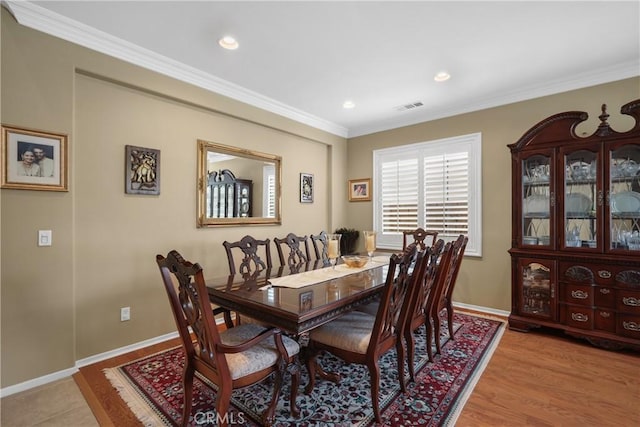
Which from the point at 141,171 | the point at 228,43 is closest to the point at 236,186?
the point at 141,171

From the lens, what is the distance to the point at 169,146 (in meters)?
3.04

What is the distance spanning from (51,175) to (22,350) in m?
1.30

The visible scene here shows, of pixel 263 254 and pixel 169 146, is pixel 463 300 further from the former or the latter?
pixel 169 146

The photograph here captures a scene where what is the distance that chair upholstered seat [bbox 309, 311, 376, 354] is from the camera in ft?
6.13

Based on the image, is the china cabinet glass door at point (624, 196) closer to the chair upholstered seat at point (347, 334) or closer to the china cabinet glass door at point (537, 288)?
the china cabinet glass door at point (537, 288)

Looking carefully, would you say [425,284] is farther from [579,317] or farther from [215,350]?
[579,317]

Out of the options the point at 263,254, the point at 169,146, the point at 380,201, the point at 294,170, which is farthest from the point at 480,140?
the point at 169,146

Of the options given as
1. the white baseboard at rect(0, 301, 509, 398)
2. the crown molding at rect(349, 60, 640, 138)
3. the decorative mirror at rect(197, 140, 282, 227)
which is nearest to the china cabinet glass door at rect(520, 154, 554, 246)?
the crown molding at rect(349, 60, 640, 138)

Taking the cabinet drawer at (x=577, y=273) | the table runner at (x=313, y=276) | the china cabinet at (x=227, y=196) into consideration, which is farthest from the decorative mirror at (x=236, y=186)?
the cabinet drawer at (x=577, y=273)

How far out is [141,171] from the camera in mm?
2824

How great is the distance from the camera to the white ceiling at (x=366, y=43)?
2.16m

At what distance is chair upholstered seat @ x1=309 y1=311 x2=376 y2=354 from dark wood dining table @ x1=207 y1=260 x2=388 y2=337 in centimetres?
18

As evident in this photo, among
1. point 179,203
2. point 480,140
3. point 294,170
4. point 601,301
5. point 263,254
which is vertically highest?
point 480,140

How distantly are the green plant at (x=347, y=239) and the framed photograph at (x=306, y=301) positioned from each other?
2932mm
